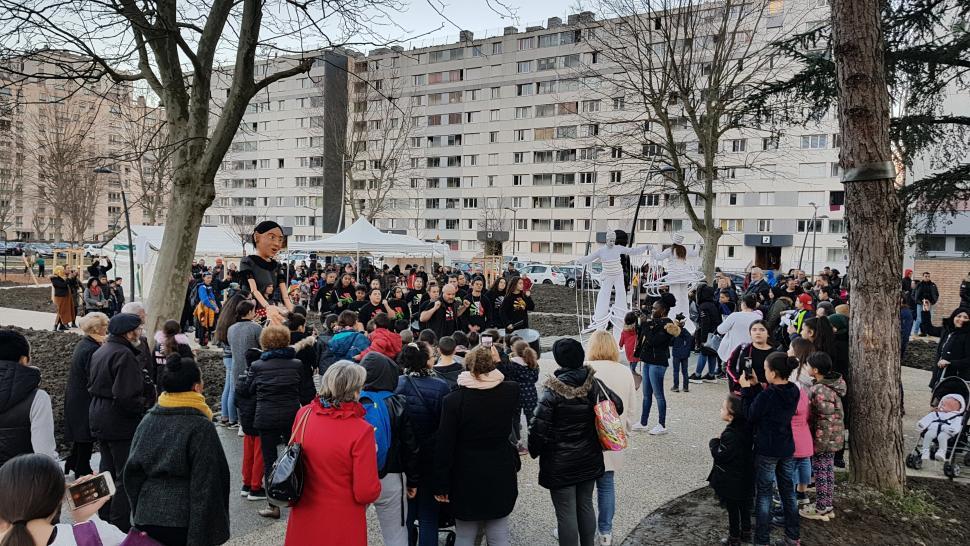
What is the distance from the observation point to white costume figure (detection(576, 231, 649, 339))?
437 inches

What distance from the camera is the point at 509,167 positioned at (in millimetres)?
68438

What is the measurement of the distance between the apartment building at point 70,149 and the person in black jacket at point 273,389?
3.52 metres

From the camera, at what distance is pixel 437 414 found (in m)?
4.55

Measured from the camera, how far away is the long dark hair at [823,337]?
6.71 meters

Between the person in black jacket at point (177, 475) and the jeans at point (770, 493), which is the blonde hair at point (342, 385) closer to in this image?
the person in black jacket at point (177, 475)

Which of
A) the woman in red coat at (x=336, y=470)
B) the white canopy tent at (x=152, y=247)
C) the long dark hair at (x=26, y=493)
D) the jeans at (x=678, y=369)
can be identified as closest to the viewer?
the long dark hair at (x=26, y=493)

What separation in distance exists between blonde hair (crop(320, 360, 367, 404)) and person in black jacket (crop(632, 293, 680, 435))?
542cm

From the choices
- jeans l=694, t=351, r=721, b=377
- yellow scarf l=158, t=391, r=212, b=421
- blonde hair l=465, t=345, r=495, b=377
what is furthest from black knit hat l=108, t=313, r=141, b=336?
jeans l=694, t=351, r=721, b=377

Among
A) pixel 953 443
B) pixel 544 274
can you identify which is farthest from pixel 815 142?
pixel 953 443

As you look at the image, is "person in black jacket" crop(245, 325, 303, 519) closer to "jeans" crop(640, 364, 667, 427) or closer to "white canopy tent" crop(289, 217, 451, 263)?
"jeans" crop(640, 364, 667, 427)

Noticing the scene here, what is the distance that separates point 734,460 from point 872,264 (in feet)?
8.63

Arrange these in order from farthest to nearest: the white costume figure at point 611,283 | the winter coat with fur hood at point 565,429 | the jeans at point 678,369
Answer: the white costume figure at point 611,283 < the jeans at point 678,369 < the winter coat with fur hood at point 565,429

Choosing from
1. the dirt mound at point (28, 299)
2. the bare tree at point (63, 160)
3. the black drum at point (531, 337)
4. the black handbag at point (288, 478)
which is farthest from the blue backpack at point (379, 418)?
the bare tree at point (63, 160)

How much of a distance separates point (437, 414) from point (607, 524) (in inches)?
66.7
